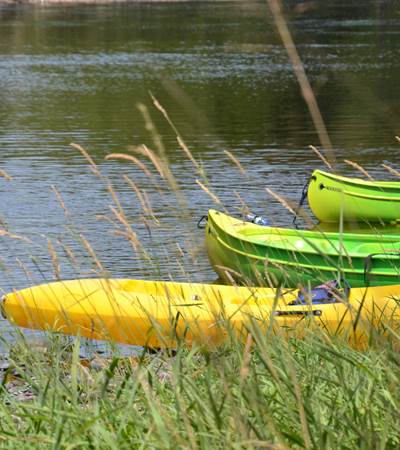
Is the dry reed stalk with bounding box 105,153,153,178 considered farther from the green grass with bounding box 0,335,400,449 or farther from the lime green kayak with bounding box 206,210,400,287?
the lime green kayak with bounding box 206,210,400,287

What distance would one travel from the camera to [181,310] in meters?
7.54

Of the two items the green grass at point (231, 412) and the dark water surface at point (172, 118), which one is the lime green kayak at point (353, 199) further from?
the green grass at point (231, 412)

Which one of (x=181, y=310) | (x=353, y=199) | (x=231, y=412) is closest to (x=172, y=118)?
(x=353, y=199)

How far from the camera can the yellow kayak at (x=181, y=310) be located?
5184 mm

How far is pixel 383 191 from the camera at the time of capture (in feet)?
54.3

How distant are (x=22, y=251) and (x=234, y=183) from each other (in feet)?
21.3

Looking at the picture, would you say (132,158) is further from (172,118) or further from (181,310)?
(172,118)

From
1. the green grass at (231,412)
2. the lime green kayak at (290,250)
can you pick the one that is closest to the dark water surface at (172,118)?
the lime green kayak at (290,250)

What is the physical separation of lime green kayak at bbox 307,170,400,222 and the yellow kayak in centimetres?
712

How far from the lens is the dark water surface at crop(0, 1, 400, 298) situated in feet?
50.2

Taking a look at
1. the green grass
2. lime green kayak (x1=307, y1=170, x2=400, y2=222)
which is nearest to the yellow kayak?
the green grass

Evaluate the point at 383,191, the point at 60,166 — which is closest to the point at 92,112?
the point at 60,166

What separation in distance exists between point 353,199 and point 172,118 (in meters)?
14.7

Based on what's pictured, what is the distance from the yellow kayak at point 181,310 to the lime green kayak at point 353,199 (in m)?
7.12
